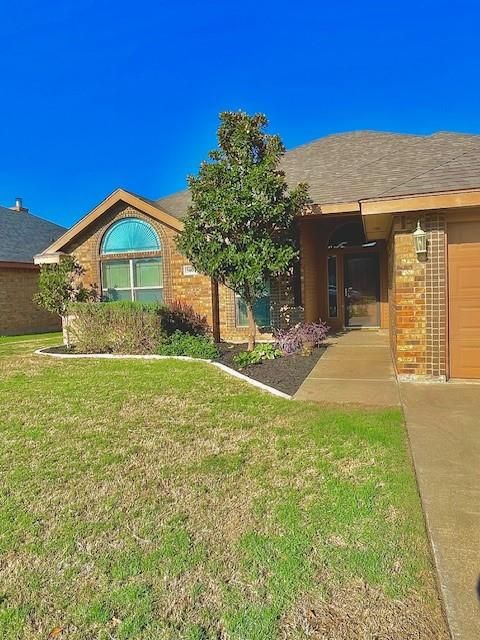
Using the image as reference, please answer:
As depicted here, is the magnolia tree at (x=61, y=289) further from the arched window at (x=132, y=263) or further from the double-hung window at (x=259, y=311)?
the double-hung window at (x=259, y=311)

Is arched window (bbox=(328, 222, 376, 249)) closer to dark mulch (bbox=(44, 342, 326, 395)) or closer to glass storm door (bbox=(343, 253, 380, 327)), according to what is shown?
glass storm door (bbox=(343, 253, 380, 327))

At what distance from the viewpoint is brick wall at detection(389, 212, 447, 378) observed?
6.47 metres

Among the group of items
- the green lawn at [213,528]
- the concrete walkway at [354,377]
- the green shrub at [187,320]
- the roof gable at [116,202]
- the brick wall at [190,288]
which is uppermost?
the roof gable at [116,202]

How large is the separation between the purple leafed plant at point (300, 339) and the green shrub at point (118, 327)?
3.08m

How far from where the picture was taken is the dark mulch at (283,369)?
7086mm

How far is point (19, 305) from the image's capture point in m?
18.7

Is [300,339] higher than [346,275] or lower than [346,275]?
lower

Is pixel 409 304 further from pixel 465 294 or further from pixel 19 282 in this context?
pixel 19 282

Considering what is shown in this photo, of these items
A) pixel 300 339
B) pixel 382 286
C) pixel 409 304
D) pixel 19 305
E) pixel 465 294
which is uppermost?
pixel 382 286

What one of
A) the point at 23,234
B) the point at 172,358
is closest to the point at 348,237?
the point at 172,358

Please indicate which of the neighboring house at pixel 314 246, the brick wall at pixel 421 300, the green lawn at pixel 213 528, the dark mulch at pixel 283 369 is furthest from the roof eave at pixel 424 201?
the green lawn at pixel 213 528

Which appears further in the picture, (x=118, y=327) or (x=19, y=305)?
(x=19, y=305)

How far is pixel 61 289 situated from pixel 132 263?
217 centimetres

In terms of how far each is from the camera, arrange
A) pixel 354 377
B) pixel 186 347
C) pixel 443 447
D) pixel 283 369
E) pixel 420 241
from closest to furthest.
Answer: pixel 443 447 → pixel 420 241 → pixel 354 377 → pixel 283 369 → pixel 186 347
